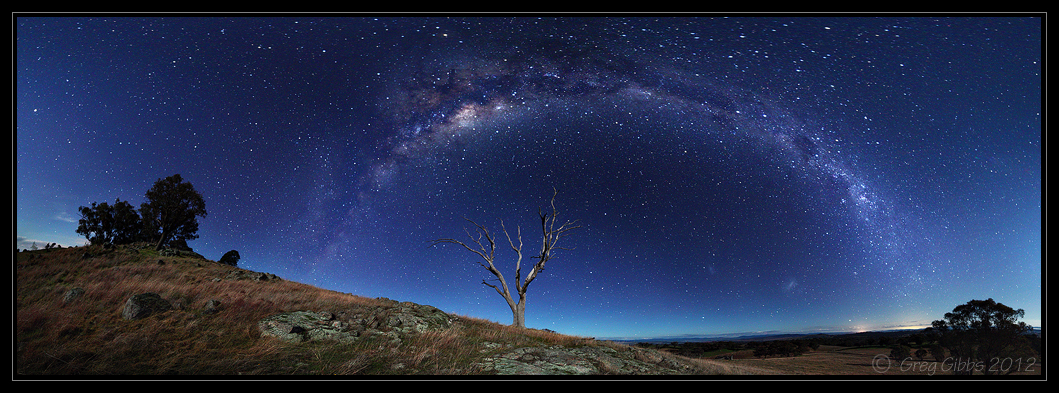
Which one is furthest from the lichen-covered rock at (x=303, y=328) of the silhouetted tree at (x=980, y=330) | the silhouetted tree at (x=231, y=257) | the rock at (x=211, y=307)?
the silhouetted tree at (x=231, y=257)

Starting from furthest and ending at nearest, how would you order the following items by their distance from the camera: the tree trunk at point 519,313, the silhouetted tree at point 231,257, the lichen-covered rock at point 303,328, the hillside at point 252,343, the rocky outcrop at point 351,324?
the silhouetted tree at point 231,257 < the tree trunk at point 519,313 < the rocky outcrop at point 351,324 < the lichen-covered rock at point 303,328 < the hillside at point 252,343

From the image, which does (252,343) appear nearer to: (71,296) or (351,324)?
(351,324)

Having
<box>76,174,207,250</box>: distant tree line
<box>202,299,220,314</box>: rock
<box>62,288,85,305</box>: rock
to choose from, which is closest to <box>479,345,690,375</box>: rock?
<box>202,299,220,314</box>: rock

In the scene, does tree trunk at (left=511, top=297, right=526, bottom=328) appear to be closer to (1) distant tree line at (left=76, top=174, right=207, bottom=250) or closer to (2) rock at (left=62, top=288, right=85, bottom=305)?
(2) rock at (left=62, top=288, right=85, bottom=305)

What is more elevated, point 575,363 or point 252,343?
point 252,343

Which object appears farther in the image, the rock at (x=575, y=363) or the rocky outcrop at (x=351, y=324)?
the rocky outcrop at (x=351, y=324)

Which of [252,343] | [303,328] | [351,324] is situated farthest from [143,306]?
[351,324]

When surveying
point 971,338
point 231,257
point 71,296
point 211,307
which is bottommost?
point 971,338

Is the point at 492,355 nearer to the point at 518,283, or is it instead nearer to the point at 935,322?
the point at 518,283

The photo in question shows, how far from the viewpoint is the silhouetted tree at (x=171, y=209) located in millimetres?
31203

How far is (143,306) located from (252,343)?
3.90 meters

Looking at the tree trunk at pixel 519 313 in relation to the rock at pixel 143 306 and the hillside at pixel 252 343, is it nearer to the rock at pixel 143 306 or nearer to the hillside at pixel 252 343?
the hillside at pixel 252 343

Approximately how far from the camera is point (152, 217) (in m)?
31.2
